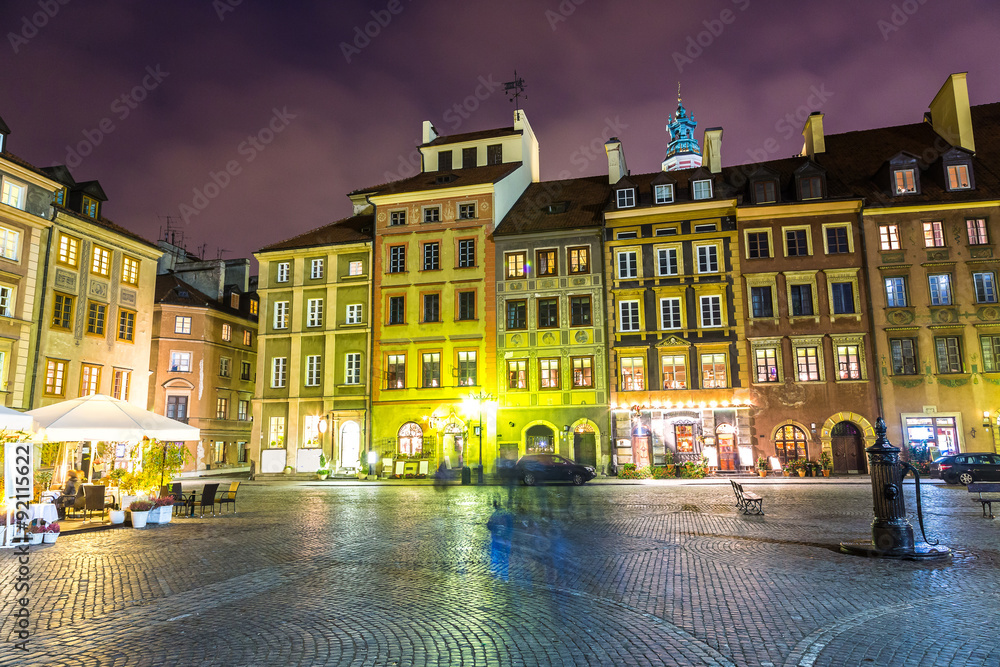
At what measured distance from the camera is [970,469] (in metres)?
26.6

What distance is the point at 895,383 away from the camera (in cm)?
3319

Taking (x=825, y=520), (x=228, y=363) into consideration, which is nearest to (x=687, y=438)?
(x=825, y=520)

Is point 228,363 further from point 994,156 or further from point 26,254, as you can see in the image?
point 994,156

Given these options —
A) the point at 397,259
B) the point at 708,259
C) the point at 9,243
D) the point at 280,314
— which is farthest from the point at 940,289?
the point at 9,243

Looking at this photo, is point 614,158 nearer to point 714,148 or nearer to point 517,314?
point 714,148

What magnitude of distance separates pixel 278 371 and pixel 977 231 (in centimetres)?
3811

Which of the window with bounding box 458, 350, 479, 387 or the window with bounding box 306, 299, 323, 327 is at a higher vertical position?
the window with bounding box 306, 299, 323, 327

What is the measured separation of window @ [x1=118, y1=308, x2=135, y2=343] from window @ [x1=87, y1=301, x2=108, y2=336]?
3.20 ft

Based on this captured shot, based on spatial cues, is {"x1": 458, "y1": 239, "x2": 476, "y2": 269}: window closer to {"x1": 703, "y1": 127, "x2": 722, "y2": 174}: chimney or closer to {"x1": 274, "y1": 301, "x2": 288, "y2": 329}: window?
{"x1": 274, "y1": 301, "x2": 288, "y2": 329}: window

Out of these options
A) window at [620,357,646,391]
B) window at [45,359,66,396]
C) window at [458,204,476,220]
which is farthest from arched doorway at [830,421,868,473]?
window at [45,359,66,396]

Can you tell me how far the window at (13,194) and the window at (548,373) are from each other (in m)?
25.4

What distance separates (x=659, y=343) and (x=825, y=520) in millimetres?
20162

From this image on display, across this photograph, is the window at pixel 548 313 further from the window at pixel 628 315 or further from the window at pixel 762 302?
the window at pixel 762 302

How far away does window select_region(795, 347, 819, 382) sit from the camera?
34094 millimetres
